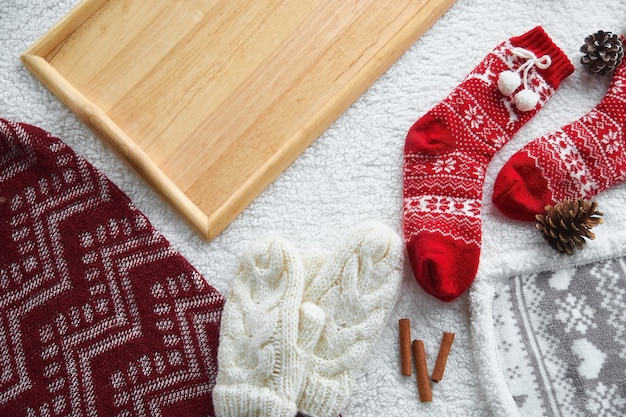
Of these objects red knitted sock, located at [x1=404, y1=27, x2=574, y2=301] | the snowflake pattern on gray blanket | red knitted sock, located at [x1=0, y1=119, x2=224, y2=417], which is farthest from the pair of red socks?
red knitted sock, located at [x1=0, y1=119, x2=224, y2=417]

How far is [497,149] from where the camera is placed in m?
1.13

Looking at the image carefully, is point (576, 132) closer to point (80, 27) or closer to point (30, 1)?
point (80, 27)

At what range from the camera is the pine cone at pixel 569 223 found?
3.44 ft

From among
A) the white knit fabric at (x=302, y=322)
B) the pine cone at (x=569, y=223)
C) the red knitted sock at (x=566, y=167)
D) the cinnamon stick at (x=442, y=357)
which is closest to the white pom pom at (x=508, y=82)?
the red knitted sock at (x=566, y=167)

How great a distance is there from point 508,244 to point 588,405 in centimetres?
29

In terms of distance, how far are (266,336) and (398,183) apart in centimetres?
36

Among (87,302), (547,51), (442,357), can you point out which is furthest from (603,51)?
(87,302)

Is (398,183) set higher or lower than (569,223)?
higher

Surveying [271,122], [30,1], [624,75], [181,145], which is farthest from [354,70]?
[30,1]

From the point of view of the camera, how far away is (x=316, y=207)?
1112 millimetres

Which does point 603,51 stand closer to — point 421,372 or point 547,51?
point 547,51

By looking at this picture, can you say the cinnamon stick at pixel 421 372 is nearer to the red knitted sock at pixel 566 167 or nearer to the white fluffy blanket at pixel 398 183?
the white fluffy blanket at pixel 398 183

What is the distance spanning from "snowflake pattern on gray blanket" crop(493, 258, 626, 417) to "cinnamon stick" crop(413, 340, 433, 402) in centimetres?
13

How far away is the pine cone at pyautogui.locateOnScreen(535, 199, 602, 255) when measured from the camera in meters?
1.05
